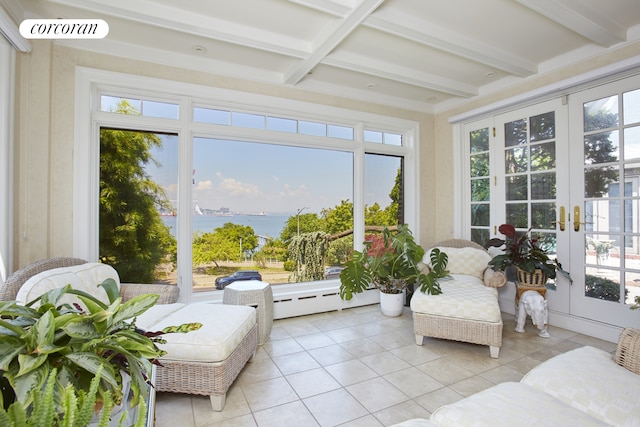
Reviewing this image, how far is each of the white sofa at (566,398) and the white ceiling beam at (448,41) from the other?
8.00 feet

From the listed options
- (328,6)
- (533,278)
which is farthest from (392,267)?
(328,6)

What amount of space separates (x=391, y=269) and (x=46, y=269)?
9.93 feet

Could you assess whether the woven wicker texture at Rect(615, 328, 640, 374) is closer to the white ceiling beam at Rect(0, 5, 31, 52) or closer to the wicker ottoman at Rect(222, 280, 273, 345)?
the wicker ottoman at Rect(222, 280, 273, 345)

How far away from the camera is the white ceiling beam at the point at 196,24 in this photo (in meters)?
2.24

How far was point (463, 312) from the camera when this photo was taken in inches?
102

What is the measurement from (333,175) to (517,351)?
266 centimetres

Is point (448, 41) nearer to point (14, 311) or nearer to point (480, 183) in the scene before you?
point (480, 183)

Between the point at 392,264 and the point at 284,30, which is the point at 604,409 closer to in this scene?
the point at 392,264

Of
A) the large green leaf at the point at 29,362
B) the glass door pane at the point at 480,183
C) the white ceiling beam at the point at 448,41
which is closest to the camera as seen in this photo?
the large green leaf at the point at 29,362

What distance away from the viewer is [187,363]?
184 cm

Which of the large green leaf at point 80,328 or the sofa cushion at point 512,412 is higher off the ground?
the large green leaf at point 80,328

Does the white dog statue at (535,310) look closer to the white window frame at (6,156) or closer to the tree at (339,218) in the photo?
the tree at (339,218)

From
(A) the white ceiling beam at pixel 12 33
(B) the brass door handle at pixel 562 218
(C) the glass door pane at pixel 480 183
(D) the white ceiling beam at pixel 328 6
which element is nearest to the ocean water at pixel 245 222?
(A) the white ceiling beam at pixel 12 33

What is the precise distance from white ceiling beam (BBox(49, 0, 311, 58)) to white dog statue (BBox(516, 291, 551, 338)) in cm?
314
